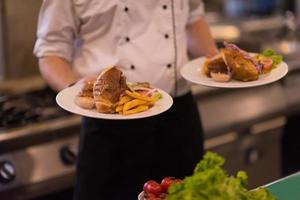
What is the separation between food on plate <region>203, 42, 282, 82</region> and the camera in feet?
4.36

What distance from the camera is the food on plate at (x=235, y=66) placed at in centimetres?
133

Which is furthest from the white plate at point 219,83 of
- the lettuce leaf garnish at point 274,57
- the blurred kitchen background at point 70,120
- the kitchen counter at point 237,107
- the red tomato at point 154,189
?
the kitchen counter at point 237,107

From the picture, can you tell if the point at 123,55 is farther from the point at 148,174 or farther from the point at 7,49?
the point at 7,49

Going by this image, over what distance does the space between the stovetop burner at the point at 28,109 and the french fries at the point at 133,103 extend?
64cm

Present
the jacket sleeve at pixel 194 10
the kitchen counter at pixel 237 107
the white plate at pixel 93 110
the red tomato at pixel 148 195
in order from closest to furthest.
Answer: the red tomato at pixel 148 195, the white plate at pixel 93 110, the jacket sleeve at pixel 194 10, the kitchen counter at pixel 237 107

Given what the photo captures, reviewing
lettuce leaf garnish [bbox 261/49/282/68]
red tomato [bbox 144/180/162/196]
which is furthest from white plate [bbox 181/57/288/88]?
red tomato [bbox 144/180/162/196]

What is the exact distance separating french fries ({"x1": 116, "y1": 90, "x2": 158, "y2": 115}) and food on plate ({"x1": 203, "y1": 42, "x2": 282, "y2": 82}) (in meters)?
0.22

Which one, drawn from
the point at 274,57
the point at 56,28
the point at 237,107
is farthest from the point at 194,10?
the point at 237,107

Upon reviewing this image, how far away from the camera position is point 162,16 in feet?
4.76

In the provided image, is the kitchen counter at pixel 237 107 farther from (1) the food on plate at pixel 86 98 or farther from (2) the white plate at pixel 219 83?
(1) the food on plate at pixel 86 98

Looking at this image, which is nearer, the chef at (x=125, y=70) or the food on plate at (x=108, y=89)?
the food on plate at (x=108, y=89)

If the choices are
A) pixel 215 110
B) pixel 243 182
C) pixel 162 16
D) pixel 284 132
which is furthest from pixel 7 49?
pixel 243 182

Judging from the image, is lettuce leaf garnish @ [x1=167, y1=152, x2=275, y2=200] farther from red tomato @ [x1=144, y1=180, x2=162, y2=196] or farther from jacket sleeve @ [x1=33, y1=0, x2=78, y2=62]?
jacket sleeve @ [x1=33, y1=0, x2=78, y2=62]

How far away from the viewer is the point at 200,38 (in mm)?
1664
